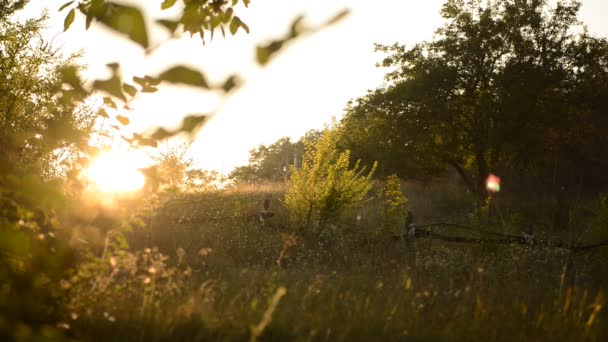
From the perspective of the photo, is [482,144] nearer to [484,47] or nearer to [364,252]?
[484,47]

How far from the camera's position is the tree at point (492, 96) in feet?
71.1

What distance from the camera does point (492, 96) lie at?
77.3 ft

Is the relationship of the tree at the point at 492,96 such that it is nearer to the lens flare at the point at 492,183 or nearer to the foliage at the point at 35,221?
the lens flare at the point at 492,183

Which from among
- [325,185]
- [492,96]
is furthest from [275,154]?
[325,185]

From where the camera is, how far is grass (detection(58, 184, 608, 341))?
9.61 ft

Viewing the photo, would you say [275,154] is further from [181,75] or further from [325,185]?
[181,75]

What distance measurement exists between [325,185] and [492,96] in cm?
1703

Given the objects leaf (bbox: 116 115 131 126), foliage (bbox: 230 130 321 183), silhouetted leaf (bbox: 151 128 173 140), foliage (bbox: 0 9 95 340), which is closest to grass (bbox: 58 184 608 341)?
foliage (bbox: 0 9 95 340)

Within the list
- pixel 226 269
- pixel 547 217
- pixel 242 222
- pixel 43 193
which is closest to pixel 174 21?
pixel 43 193

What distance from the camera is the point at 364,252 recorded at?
848 centimetres

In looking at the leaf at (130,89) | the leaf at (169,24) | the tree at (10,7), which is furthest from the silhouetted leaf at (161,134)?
the tree at (10,7)

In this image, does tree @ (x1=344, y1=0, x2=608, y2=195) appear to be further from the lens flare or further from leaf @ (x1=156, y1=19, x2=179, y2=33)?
leaf @ (x1=156, y1=19, x2=179, y2=33)

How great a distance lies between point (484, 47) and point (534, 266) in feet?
60.3

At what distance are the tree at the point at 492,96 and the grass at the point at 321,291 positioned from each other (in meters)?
13.9
